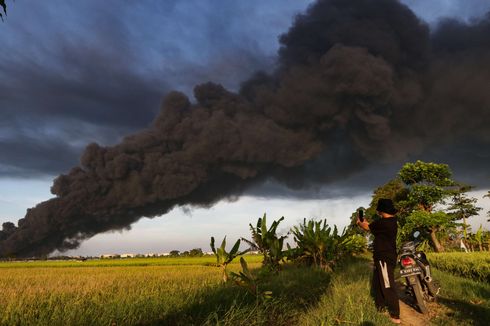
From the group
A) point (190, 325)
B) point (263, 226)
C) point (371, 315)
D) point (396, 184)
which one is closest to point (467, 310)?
point (371, 315)

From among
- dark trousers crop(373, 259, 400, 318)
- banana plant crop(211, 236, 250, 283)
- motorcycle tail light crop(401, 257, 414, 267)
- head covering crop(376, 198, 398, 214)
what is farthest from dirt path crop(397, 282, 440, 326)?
banana plant crop(211, 236, 250, 283)

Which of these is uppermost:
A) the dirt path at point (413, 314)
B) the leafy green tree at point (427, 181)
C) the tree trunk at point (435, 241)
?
the leafy green tree at point (427, 181)

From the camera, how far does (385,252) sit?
7.27 metres

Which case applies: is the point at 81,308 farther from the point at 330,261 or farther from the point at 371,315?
the point at 330,261

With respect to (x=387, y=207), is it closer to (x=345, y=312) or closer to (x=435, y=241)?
(x=345, y=312)

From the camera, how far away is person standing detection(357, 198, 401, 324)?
280 inches

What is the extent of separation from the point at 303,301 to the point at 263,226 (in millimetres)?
5718

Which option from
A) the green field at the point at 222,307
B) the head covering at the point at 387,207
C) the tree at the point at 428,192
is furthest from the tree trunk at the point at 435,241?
the head covering at the point at 387,207

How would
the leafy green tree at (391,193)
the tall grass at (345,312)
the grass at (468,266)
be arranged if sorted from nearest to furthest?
the tall grass at (345,312) → the grass at (468,266) → the leafy green tree at (391,193)

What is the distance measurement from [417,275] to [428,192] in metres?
38.2

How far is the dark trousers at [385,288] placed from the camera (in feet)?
22.9

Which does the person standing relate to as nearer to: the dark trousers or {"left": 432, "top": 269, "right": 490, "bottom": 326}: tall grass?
the dark trousers

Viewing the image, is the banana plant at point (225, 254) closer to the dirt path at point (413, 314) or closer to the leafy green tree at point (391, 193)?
the dirt path at point (413, 314)

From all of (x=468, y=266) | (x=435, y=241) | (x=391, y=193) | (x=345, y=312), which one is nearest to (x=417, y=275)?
(x=345, y=312)
